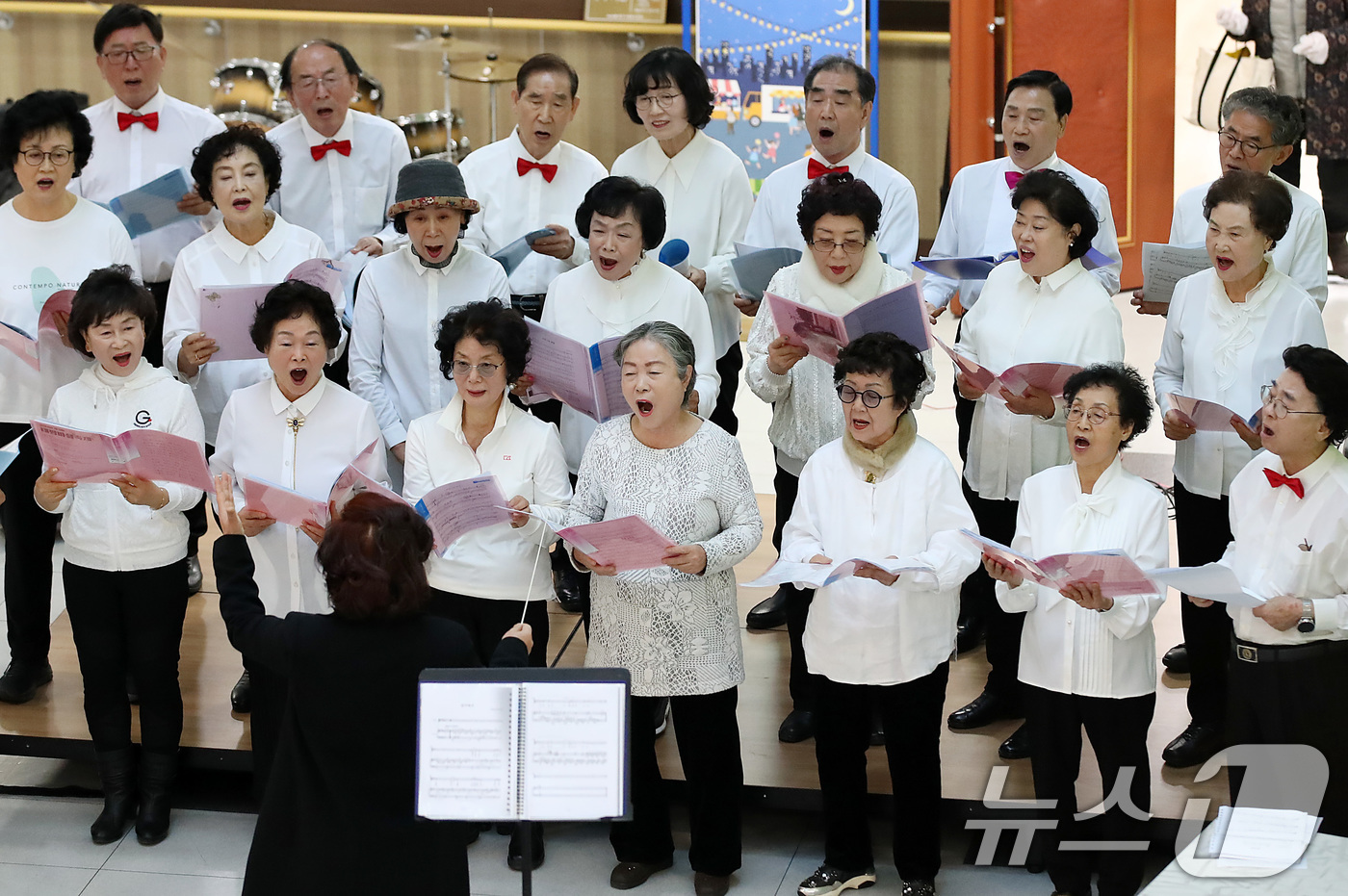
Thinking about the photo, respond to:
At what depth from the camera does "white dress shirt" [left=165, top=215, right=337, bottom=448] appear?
13.5ft

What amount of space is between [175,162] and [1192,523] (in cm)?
324

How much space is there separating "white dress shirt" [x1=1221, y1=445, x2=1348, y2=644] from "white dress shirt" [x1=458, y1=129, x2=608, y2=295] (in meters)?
2.16

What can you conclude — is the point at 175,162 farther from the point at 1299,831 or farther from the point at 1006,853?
the point at 1299,831

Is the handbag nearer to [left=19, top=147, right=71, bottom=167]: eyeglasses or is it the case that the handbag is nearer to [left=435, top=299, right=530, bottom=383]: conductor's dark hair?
[left=435, top=299, right=530, bottom=383]: conductor's dark hair

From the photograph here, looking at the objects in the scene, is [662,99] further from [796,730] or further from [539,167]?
[796,730]

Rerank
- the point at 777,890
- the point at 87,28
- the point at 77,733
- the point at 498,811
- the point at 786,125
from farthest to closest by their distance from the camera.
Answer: the point at 87,28 → the point at 786,125 → the point at 77,733 → the point at 777,890 → the point at 498,811

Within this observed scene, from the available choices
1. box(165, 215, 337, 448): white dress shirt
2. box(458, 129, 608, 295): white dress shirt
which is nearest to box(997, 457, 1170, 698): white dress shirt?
box(458, 129, 608, 295): white dress shirt

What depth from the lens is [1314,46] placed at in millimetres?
6656

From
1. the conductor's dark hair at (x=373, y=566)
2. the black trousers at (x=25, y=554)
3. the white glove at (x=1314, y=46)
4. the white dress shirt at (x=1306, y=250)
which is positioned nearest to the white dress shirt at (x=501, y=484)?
the conductor's dark hair at (x=373, y=566)

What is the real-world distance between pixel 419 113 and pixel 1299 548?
7.95 meters

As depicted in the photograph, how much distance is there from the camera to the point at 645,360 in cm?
335

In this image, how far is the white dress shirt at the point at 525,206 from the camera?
14.8ft

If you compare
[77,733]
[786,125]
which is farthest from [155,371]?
[786,125]

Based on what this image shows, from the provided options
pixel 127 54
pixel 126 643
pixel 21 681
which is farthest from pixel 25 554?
pixel 127 54
